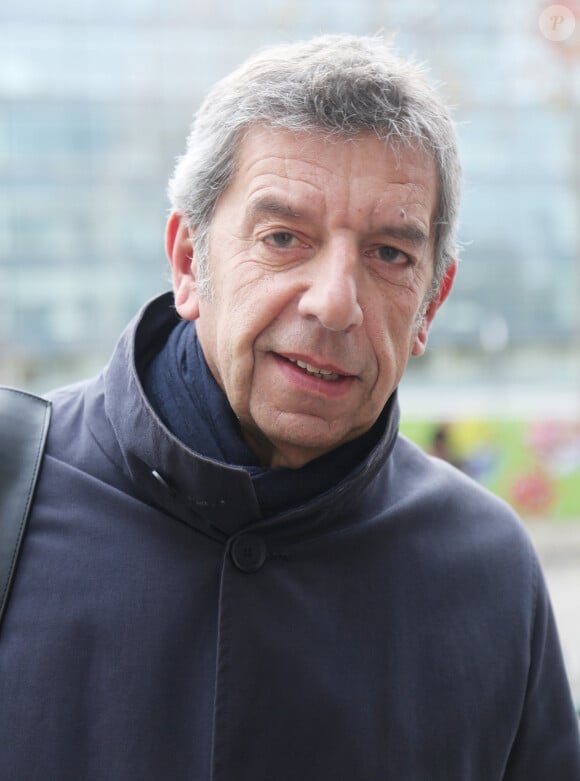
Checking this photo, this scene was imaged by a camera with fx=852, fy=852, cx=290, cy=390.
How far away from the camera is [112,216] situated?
12891mm

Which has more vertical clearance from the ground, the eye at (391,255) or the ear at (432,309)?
the eye at (391,255)

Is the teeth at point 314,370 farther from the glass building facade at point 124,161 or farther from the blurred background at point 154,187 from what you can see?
the glass building facade at point 124,161

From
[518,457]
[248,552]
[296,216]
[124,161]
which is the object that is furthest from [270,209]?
[124,161]

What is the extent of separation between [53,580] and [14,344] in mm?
10460

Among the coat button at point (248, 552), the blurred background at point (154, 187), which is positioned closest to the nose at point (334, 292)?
the coat button at point (248, 552)

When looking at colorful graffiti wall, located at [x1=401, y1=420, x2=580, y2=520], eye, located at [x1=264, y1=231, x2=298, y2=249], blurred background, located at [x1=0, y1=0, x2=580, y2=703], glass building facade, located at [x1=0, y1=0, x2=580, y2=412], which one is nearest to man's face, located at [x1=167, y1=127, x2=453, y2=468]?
eye, located at [x1=264, y1=231, x2=298, y2=249]

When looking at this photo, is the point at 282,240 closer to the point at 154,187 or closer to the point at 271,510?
the point at 271,510

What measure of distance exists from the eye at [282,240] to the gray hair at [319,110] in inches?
3.8

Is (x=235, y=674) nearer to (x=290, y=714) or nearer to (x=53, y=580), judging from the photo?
(x=290, y=714)

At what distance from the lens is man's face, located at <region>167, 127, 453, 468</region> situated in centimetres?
94

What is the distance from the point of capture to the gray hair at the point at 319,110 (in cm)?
95

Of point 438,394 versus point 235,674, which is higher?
point 235,674

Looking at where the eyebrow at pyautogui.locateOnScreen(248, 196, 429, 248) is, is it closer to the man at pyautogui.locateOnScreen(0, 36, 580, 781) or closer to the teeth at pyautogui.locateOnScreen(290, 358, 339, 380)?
the man at pyautogui.locateOnScreen(0, 36, 580, 781)

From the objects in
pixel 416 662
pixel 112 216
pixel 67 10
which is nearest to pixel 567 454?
pixel 416 662
